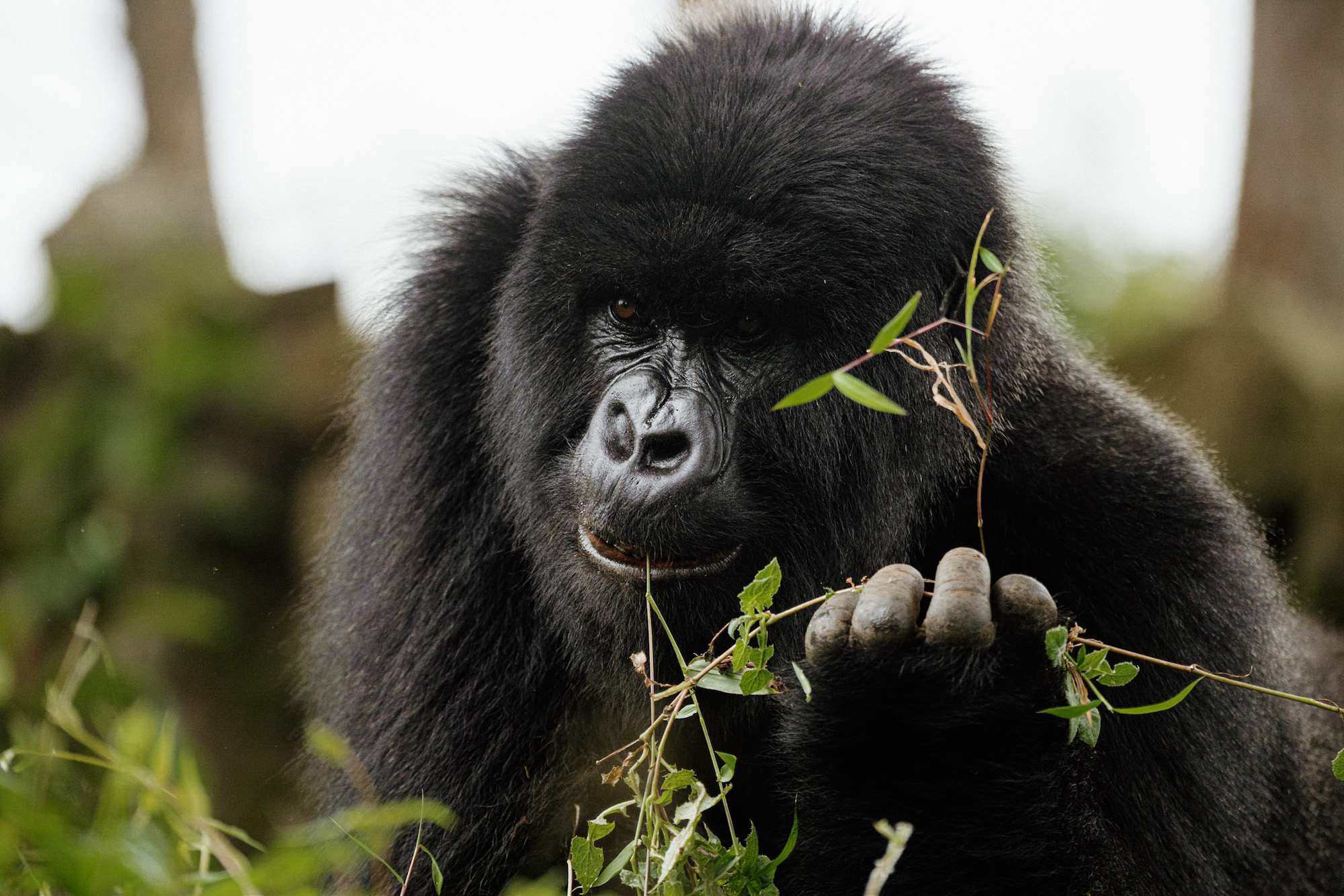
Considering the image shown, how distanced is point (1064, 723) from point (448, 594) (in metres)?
1.61

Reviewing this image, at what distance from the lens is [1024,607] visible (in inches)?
86.3

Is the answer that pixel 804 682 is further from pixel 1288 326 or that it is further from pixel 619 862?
pixel 1288 326

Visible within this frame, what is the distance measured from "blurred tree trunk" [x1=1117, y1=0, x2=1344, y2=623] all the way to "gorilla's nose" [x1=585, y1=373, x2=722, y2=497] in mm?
5302

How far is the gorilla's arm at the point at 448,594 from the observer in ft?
10.1

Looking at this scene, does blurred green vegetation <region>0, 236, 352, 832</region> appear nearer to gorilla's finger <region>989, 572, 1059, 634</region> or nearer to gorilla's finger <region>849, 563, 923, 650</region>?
gorilla's finger <region>849, 563, 923, 650</region>

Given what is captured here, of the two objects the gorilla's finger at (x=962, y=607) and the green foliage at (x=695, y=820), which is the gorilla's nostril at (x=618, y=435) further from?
the gorilla's finger at (x=962, y=607)

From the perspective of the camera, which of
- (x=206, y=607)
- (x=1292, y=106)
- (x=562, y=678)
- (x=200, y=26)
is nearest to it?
(x=562, y=678)

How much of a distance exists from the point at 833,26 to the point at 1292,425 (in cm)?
500

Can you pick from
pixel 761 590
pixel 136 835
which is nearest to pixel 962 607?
pixel 761 590

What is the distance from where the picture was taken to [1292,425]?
701 cm

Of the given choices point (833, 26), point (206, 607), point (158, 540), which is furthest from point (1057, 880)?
point (158, 540)

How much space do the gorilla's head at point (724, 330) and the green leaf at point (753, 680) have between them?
0.43 m

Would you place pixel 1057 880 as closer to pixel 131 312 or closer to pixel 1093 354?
pixel 1093 354

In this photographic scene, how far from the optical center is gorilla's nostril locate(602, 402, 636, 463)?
2.57 m
